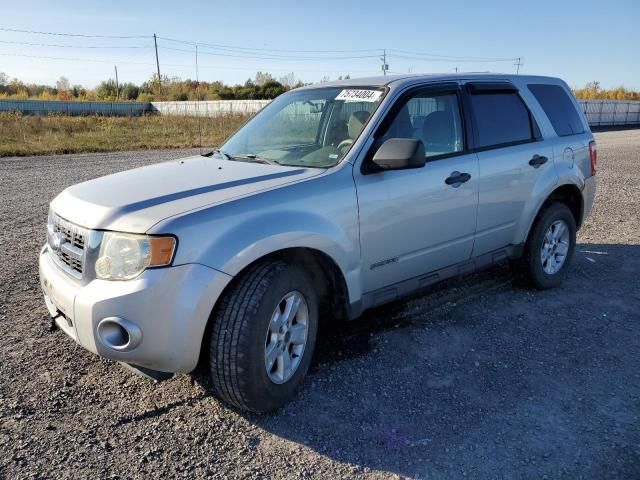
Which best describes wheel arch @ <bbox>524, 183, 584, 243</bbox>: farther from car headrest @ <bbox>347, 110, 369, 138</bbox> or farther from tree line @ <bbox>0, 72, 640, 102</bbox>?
tree line @ <bbox>0, 72, 640, 102</bbox>

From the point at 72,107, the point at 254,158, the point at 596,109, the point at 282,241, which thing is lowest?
the point at 282,241

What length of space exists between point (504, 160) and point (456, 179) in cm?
70

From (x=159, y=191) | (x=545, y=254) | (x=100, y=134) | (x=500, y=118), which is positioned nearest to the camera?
(x=159, y=191)

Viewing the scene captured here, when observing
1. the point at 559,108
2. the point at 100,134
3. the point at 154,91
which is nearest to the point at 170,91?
the point at 154,91

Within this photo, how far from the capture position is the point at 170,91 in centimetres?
6300

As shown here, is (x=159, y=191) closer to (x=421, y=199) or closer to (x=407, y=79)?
(x=421, y=199)

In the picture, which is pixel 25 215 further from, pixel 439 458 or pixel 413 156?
pixel 439 458

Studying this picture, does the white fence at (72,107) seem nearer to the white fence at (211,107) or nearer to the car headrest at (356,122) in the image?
the white fence at (211,107)

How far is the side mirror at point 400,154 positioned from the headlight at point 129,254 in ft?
4.57

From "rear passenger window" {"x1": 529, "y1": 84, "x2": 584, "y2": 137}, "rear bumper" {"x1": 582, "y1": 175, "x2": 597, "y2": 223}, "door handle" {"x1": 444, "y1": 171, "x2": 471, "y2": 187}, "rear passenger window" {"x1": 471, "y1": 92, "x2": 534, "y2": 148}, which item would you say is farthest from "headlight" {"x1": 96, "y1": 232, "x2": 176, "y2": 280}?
"rear bumper" {"x1": 582, "y1": 175, "x2": 597, "y2": 223}

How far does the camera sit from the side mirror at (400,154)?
3211 millimetres

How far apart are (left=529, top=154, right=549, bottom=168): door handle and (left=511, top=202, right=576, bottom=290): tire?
1.60ft

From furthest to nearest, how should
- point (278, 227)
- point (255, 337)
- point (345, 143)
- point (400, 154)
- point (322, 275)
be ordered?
point (345, 143) → point (322, 275) → point (400, 154) → point (278, 227) → point (255, 337)

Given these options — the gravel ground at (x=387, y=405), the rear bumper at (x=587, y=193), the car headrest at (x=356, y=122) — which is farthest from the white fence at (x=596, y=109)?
the gravel ground at (x=387, y=405)
